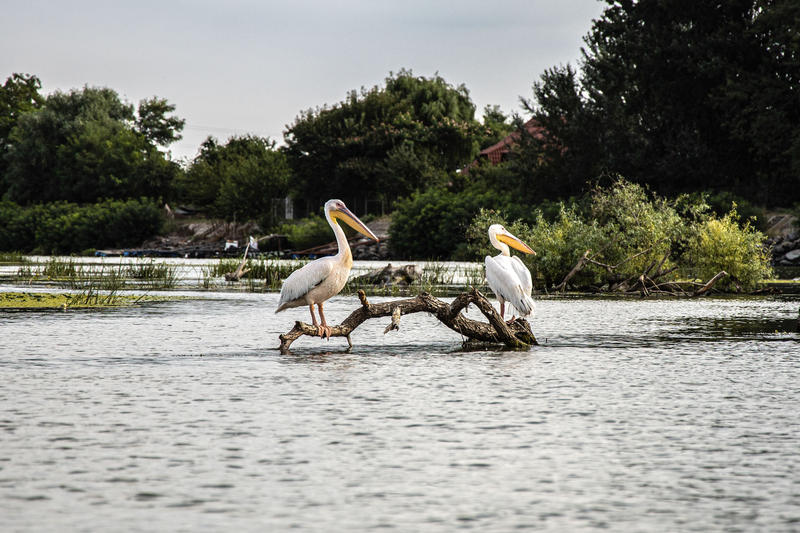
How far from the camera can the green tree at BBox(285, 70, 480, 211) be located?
66.4 metres

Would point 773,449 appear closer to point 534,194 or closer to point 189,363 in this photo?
point 189,363

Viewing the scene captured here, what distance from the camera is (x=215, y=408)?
839cm

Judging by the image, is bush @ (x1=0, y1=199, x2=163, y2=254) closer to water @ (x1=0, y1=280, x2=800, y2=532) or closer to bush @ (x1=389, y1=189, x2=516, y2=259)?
bush @ (x1=389, y1=189, x2=516, y2=259)

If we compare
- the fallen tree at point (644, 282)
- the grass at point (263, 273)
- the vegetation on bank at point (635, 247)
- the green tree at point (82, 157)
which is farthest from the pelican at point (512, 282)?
the green tree at point (82, 157)

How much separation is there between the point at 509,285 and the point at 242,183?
55.6 metres

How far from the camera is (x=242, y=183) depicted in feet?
224

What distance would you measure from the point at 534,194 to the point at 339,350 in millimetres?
37970

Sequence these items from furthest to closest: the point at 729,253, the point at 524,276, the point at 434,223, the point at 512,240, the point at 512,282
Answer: the point at 434,223, the point at 729,253, the point at 512,240, the point at 524,276, the point at 512,282

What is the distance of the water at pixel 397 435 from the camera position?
→ 5.30 metres

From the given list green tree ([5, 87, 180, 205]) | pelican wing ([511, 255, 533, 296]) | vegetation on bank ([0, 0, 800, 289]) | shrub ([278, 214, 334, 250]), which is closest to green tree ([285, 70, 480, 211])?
vegetation on bank ([0, 0, 800, 289])

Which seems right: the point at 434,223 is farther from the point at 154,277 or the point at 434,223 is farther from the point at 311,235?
the point at 154,277

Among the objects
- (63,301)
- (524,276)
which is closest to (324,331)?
(524,276)

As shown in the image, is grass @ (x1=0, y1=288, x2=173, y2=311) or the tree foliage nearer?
grass @ (x1=0, y1=288, x2=173, y2=311)

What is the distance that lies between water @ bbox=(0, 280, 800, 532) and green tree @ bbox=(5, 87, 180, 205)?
6717 cm
